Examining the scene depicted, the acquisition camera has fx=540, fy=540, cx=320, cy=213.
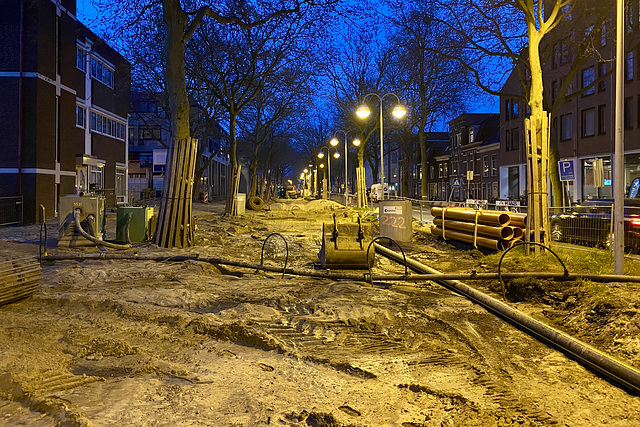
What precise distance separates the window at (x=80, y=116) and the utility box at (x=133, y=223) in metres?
20.3

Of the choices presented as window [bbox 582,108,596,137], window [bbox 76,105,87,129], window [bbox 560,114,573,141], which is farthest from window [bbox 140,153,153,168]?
window [bbox 582,108,596,137]

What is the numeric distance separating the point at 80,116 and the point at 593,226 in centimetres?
2905

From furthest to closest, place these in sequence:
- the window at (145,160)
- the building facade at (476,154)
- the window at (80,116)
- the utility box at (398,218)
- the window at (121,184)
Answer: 1. the window at (145,160)
2. the building facade at (476,154)
3. the window at (121,184)
4. the window at (80,116)
5. the utility box at (398,218)

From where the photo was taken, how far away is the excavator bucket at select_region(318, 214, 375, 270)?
1150cm

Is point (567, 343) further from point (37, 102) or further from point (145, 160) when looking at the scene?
point (145, 160)

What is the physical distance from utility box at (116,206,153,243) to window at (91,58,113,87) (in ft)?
75.2

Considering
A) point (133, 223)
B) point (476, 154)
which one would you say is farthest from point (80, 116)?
point (476, 154)

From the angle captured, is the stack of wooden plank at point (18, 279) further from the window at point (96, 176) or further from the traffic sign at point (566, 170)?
the window at point (96, 176)

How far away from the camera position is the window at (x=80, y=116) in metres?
32.4

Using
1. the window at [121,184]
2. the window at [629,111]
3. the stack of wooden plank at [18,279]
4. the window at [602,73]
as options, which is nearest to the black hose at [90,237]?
the stack of wooden plank at [18,279]

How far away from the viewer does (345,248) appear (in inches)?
455

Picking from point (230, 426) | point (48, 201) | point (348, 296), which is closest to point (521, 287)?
point (348, 296)

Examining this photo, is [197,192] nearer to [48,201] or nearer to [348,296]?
[48,201]

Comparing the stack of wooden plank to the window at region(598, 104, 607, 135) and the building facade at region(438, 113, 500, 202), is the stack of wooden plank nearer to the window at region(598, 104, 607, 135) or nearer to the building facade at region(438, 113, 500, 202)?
the window at region(598, 104, 607, 135)
